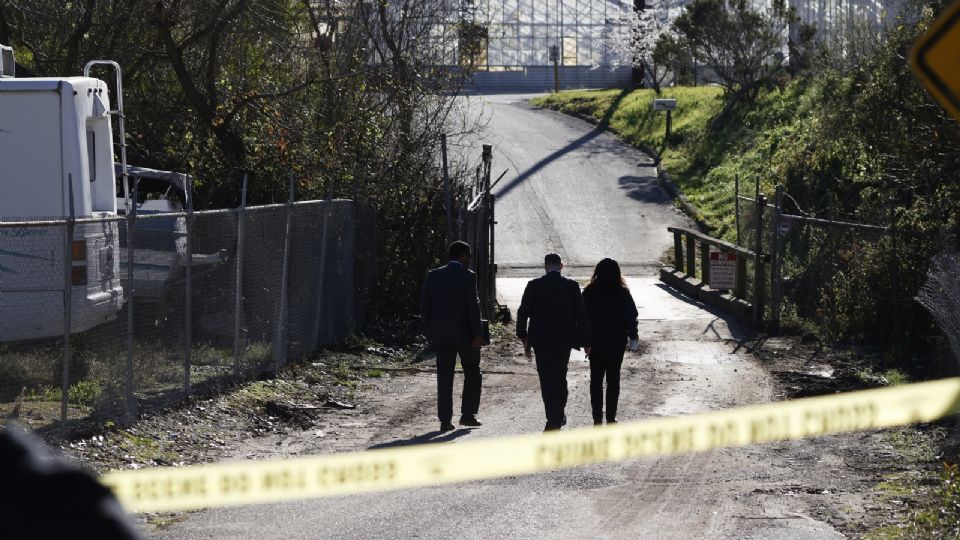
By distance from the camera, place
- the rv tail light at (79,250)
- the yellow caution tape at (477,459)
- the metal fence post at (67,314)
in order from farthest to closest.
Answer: the rv tail light at (79,250) < the metal fence post at (67,314) < the yellow caution tape at (477,459)

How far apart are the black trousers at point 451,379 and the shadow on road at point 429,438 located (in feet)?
0.52

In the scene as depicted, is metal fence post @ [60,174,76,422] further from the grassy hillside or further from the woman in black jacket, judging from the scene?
the grassy hillside

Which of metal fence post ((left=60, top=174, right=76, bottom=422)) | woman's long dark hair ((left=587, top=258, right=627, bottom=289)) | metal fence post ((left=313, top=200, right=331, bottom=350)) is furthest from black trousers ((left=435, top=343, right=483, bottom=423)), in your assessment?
metal fence post ((left=313, top=200, right=331, bottom=350))

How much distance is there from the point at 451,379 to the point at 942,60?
7.84 metres

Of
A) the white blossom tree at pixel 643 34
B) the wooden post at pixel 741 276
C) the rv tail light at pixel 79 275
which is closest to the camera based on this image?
the rv tail light at pixel 79 275

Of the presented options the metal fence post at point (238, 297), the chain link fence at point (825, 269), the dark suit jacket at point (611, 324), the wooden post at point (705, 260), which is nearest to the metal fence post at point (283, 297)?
the metal fence post at point (238, 297)

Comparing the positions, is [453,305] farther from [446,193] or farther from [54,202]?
[446,193]

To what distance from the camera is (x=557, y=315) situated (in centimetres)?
1105

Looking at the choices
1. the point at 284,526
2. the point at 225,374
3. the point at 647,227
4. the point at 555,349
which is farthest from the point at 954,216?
the point at 647,227

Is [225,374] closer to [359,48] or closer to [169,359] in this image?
[169,359]

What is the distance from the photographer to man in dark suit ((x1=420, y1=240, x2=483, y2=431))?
37.3 ft

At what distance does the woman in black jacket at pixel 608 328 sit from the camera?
11344mm

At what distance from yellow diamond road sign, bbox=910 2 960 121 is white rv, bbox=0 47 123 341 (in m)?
6.56

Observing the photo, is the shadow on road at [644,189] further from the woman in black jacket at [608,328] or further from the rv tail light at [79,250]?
the rv tail light at [79,250]
